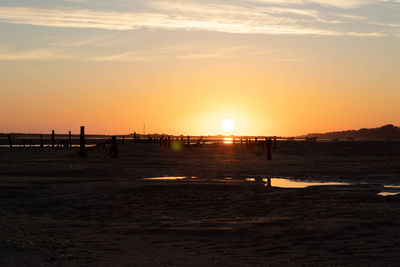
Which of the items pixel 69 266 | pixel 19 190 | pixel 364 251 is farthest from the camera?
pixel 19 190

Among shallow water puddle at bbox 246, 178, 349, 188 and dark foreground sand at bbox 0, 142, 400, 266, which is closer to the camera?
dark foreground sand at bbox 0, 142, 400, 266

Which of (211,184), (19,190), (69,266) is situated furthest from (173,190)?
(69,266)

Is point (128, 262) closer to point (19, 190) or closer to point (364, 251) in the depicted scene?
point (364, 251)

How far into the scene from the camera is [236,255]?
8578mm

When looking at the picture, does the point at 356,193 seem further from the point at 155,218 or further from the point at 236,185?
Result: the point at 155,218

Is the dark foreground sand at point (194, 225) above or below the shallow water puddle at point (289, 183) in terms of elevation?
above

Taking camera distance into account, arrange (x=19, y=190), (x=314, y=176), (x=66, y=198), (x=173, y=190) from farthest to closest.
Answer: (x=314, y=176), (x=173, y=190), (x=19, y=190), (x=66, y=198)

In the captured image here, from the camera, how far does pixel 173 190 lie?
697 inches

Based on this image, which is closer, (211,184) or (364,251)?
(364,251)

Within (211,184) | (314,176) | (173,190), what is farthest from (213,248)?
(314,176)

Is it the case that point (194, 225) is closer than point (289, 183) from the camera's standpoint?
Yes

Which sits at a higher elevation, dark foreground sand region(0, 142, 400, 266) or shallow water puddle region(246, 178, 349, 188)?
dark foreground sand region(0, 142, 400, 266)

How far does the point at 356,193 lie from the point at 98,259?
11.0 meters

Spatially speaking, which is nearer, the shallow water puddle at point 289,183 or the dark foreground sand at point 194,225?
the dark foreground sand at point 194,225
